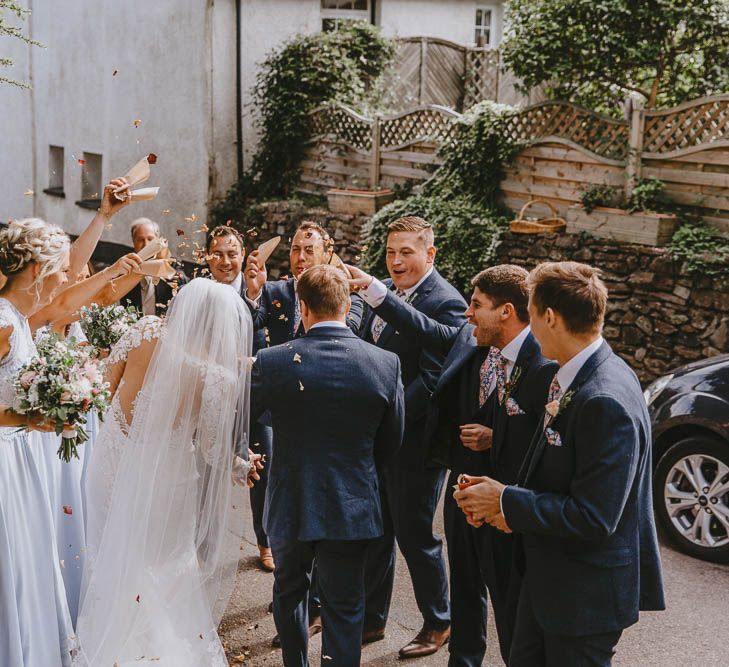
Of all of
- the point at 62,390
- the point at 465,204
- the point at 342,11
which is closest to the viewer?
the point at 62,390

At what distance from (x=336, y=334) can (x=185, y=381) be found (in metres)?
0.81

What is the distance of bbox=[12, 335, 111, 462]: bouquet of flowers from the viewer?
3773 mm

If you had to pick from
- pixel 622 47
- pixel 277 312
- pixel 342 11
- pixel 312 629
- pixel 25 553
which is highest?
pixel 342 11

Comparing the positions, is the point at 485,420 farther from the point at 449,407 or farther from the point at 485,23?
the point at 485,23

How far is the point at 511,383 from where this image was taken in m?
3.83

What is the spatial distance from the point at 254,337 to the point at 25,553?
2223 mm

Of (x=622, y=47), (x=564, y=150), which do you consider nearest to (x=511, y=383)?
(x=564, y=150)

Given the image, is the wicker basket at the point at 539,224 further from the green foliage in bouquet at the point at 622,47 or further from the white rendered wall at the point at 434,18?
the white rendered wall at the point at 434,18

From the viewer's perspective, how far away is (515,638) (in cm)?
331

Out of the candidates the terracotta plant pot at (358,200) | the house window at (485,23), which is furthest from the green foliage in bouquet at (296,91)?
the house window at (485,23)

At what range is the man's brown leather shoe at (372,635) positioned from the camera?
4.84 metres

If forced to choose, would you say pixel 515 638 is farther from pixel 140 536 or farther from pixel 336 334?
pixel 140 536

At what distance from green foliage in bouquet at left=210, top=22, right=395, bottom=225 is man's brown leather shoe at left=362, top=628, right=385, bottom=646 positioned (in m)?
10.7

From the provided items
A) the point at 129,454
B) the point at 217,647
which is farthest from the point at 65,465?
the point at 217,647
